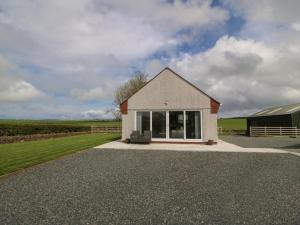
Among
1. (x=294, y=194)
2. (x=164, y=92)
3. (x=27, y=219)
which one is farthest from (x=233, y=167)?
(x=164, y=92)

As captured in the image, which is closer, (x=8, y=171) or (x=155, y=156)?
(x=8, y=171)

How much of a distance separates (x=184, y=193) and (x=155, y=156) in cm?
621

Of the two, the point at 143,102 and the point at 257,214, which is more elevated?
the point at 143,102

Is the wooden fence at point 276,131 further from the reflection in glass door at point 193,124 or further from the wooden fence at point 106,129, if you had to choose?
the wooden fence at point 106,129

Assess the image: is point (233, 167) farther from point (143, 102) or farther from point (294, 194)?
point (143, 102)

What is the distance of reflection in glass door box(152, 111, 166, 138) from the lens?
19.8 meters

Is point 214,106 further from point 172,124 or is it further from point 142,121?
point 142,121

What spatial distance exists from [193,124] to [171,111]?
187cm

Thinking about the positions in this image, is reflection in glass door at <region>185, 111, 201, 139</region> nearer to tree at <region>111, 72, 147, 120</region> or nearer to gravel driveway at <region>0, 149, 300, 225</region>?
gravel driveway at <region>0, 149, 300, 225</region>

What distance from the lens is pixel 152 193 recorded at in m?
7.02

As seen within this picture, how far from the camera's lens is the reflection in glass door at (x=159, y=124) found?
1983 centimetres

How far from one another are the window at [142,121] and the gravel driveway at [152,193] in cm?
866

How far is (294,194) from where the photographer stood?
23.0ft

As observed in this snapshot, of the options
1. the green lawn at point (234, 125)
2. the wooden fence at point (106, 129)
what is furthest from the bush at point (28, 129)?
the green lawn at point (234, 125)
